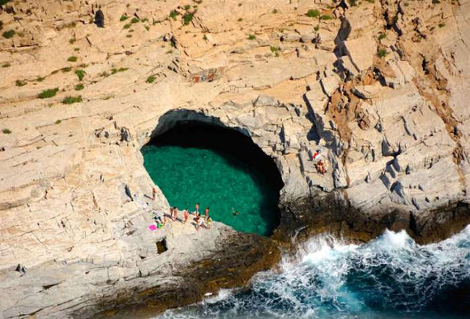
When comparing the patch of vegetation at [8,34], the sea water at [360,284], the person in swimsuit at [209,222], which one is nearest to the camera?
the sea water at [360,284]

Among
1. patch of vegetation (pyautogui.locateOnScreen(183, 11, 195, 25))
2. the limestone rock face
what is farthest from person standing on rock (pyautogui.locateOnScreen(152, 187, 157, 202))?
patch of vegetation (pyautogui.locateOnScreen(183, 11, 195, 25))

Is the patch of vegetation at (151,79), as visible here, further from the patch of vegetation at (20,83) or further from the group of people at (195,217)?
the group of people at (195,217)

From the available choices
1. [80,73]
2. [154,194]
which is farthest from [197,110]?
[80,73]

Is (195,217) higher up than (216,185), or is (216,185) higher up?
(216,185)

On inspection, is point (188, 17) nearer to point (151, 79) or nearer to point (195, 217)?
point (151, 79)

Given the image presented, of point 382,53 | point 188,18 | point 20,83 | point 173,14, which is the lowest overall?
point 382,53

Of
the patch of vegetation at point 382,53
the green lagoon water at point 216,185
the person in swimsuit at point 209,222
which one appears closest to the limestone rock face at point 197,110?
the patch of vegetation at point 382,53

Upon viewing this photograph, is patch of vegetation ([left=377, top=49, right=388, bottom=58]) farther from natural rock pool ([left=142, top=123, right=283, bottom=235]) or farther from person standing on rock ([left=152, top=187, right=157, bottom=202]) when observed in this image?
person standing on rock ([left=152, top=187, right=157, bottom=202])
